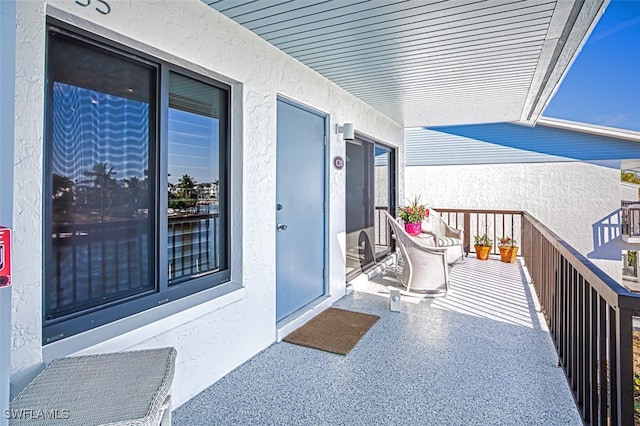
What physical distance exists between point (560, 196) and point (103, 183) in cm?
932

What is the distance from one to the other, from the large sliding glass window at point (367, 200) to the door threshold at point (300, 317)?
0.90 meters

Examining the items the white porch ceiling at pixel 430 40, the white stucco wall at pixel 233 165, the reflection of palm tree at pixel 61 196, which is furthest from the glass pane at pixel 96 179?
the white porch ceiling at pixel 430 40

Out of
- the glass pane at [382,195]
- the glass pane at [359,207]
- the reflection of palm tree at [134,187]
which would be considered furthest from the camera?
the glass pane at [382,195]

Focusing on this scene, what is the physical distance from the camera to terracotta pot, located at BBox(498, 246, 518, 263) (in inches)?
256

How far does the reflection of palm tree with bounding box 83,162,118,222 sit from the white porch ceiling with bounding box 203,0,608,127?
1284 millimetres

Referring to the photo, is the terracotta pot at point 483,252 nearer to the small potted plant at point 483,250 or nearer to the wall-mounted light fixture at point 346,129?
the small potted plant at point 483,250

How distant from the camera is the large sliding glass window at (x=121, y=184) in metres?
1.68

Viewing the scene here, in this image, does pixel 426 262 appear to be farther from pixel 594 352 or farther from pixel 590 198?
pixel 590 198

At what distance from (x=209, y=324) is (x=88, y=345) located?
81 centimetres

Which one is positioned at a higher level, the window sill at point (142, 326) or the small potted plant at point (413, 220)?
the small potted plant at point (413, 220)

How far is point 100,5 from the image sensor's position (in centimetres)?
172

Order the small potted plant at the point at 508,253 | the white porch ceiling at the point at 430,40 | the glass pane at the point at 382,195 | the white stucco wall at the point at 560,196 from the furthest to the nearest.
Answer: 1. the white stucco wall at the point at 560,196
2. the small potted plant at the point at 508,253
3. the glass pane at the point at 382,195
4. the white porch ceiling at the point at 430,40

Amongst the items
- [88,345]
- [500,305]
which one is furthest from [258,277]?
[500,305]

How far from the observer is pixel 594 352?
1815 mm
